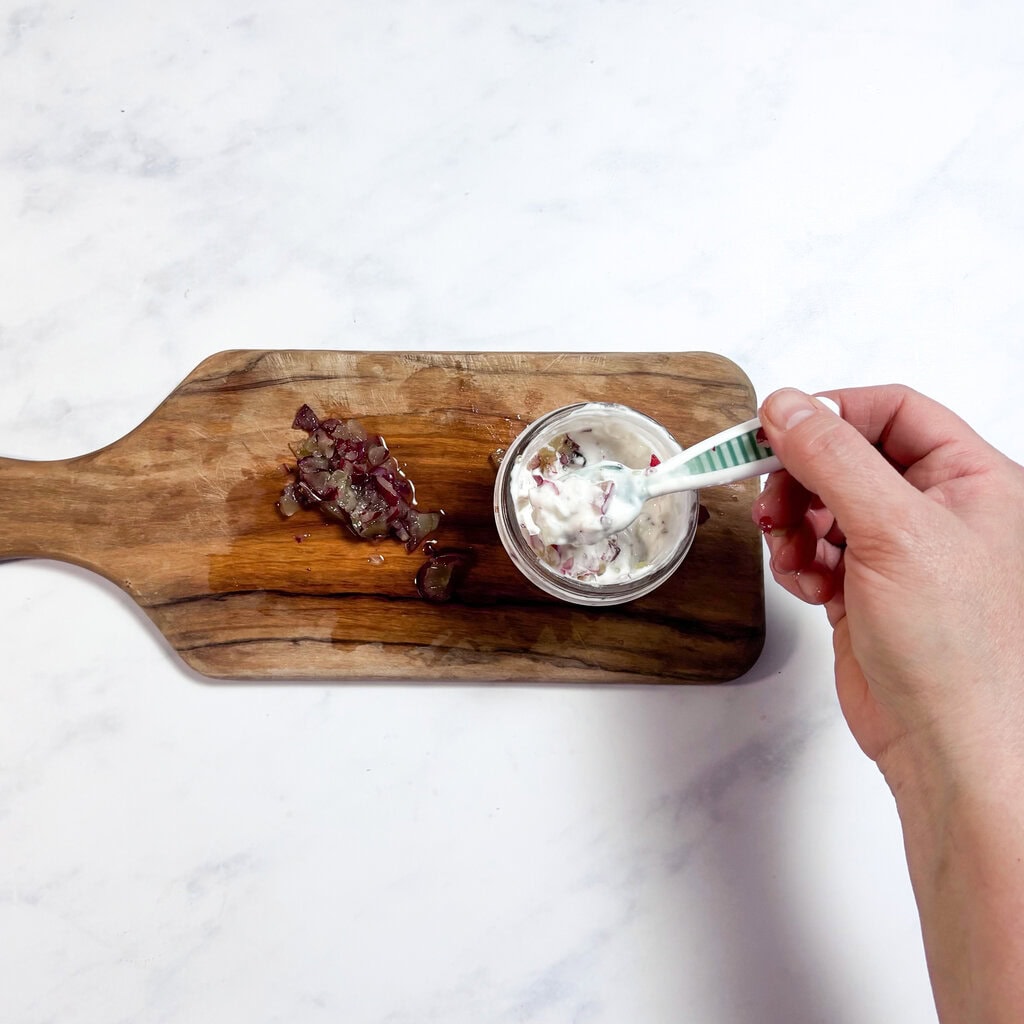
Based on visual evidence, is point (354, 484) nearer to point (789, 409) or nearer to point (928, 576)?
point (789, 409)

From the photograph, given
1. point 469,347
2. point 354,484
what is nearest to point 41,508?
point 354,484

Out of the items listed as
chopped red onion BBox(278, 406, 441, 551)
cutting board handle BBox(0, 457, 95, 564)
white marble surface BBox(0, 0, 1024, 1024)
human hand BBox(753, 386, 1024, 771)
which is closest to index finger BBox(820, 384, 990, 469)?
human hand BBox(753, 386, 1024, 771)

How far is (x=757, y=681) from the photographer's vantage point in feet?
5.32

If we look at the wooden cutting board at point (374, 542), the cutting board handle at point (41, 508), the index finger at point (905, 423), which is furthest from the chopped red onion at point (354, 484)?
the index finger at point (905, 423)

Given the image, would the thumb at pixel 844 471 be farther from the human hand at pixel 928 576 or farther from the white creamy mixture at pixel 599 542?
the white creamy mixture at pixel 599 542

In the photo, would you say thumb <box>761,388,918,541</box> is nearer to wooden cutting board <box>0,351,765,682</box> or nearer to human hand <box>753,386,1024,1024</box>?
human hand <box>753,386,1024,1024</box>

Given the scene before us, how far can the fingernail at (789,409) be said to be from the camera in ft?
3.93

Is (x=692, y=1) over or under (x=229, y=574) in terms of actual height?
over

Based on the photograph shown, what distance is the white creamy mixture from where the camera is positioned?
141cm

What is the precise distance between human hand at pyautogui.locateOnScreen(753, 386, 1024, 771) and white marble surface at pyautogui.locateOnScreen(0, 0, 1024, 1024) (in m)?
0.39

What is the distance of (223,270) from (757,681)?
1.25 meters

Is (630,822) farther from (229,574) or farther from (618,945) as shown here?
(229,574)

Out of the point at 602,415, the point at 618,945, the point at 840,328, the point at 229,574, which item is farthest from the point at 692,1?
the point at 618,945

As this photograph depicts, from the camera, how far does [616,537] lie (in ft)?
4.82
